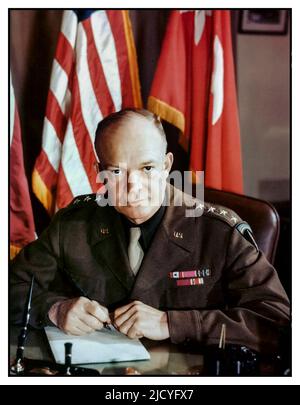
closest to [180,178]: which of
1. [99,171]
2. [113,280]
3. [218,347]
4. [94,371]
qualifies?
[99,171]

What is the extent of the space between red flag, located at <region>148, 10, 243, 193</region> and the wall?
0.04 m

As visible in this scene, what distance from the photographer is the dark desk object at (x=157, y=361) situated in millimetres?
1335

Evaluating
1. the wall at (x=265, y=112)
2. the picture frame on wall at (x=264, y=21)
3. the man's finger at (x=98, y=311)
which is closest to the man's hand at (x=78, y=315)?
the man's finger at (x=98, y=311)

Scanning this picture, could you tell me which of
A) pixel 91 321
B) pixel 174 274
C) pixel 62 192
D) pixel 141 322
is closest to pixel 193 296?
pixel 174 274

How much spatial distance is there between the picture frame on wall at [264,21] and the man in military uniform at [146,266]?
0.48 meters

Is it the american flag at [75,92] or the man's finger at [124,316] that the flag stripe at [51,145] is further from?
the man's finger at [124,316]

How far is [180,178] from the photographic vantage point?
156cm

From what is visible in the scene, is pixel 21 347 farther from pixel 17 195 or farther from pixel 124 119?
pixel 124 119

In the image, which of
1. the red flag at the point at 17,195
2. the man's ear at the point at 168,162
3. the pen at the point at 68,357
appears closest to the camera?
the pen at the point at 68,357

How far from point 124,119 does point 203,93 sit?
15.5 inches

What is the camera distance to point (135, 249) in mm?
1506

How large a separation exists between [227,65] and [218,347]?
0.94m

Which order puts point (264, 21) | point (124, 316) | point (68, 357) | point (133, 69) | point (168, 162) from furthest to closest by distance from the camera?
point (133, 69), point (264, 21), point (168, 162), point (124, 316), point (68, 357)

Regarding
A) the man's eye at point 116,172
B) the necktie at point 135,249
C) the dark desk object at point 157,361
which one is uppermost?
the man's eye at point 116,172
